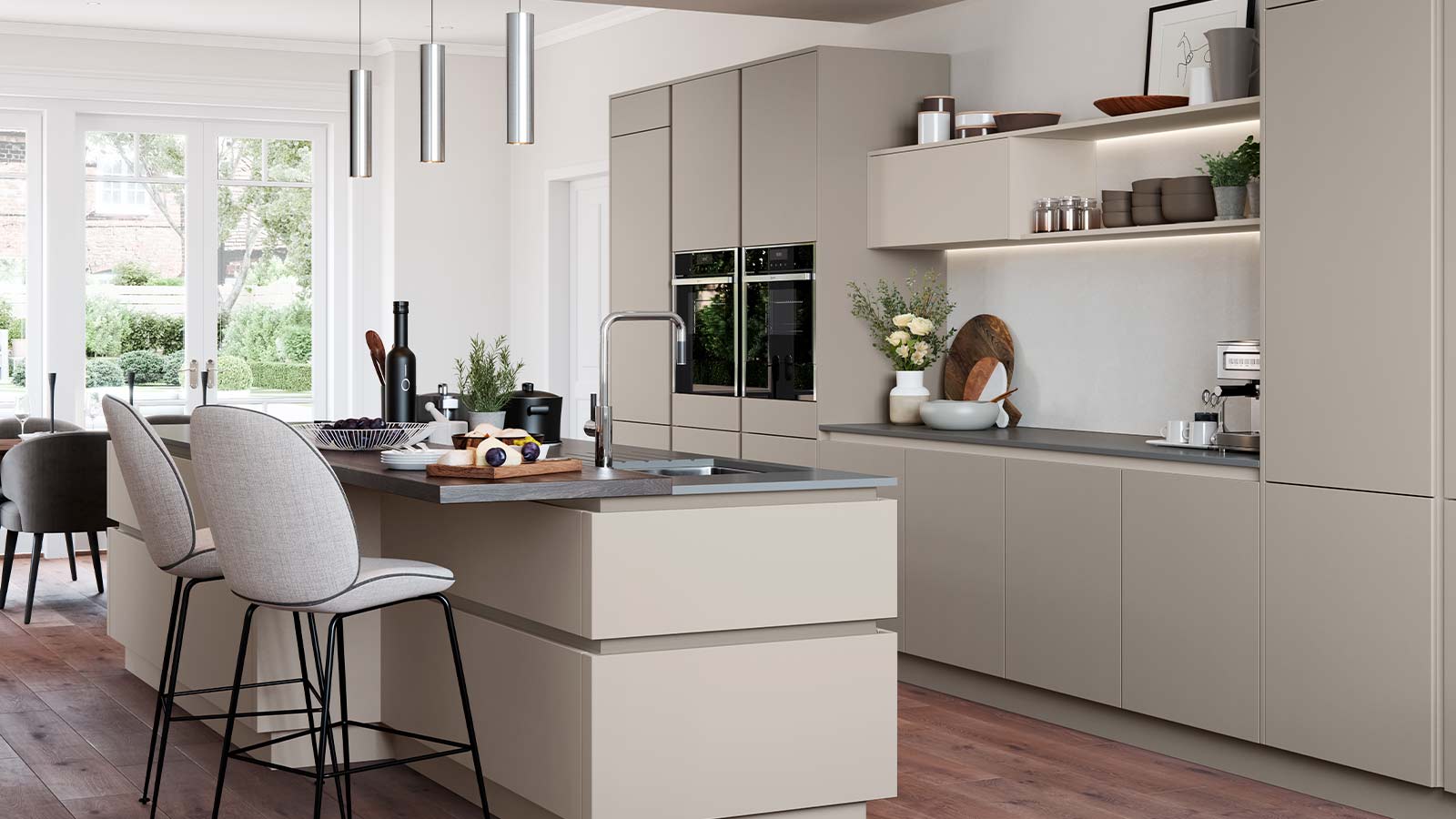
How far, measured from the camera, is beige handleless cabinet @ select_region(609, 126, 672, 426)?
6434 mm

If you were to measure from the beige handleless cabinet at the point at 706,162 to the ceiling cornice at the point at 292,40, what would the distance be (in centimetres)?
160

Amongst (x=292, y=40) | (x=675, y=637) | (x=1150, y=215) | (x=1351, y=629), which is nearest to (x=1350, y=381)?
(x=1351, y=629)

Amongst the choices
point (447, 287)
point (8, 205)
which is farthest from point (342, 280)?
point (8, 205)

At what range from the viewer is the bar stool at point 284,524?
3.05 metres

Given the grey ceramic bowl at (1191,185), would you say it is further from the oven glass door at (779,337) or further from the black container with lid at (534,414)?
the black container with lid at (534,414)

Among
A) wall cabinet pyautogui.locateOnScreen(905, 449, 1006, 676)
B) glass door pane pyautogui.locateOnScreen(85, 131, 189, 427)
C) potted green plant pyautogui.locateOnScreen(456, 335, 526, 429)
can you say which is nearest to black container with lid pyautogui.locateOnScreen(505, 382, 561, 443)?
potted green plant pyautogui.locateOnScreen(456, 335, 526, 429)

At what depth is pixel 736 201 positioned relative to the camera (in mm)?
6004

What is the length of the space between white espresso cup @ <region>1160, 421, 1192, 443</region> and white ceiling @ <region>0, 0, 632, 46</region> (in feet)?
13.2

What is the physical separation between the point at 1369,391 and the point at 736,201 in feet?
9.26

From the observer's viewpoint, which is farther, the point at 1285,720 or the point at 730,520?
the point at 1285,720

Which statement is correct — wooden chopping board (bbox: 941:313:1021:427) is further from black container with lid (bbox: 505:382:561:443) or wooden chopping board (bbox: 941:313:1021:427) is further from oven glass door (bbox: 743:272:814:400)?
black container with lid (bbox: 505:382:561:443)

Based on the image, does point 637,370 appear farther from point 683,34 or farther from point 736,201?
point 683,34

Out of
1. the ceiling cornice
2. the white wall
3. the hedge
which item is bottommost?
the hedge

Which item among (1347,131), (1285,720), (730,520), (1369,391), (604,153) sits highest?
(604,153)
